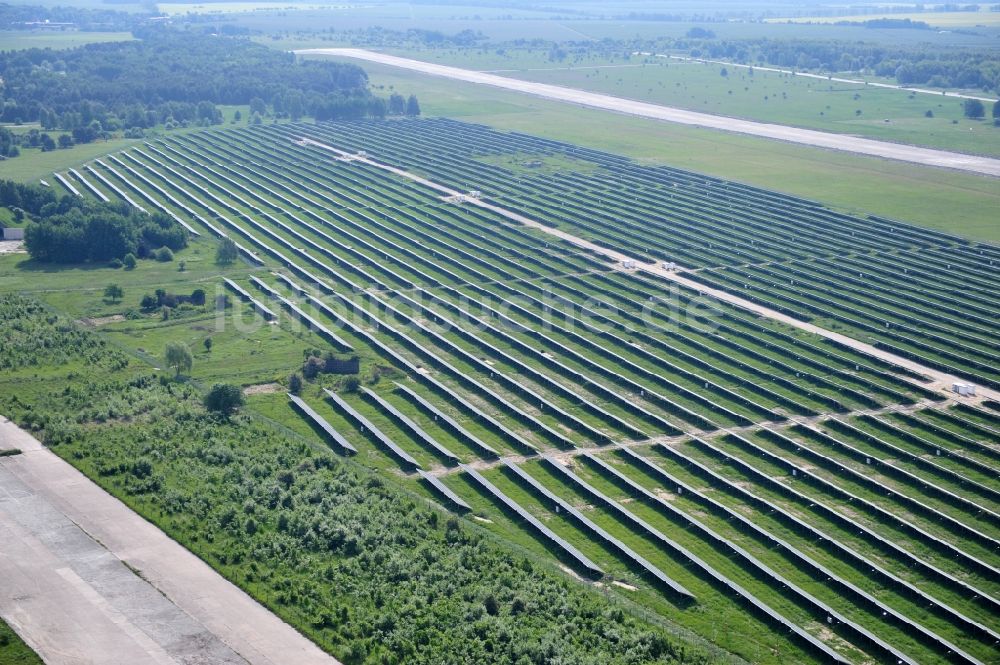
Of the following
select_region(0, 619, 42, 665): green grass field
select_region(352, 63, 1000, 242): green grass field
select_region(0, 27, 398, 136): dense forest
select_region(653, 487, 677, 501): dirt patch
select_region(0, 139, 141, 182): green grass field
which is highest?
select_region(352, 63, 1000, 242): green grass field

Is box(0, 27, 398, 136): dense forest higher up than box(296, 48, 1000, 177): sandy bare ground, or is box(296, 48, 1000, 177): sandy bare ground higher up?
box(296, 48, 1000, 177): sandy bare ground

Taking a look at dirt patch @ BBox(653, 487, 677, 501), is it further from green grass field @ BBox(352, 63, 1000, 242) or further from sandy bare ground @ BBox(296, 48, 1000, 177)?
sandy bare ground @ BBox(296, 48, 1000, 177)

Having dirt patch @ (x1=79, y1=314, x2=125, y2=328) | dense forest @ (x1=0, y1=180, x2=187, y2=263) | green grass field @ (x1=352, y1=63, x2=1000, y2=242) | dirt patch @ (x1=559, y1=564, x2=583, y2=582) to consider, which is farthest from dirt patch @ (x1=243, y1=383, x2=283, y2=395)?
green grass field @ (x1=352, y1=63, x2=1000, y2=242)

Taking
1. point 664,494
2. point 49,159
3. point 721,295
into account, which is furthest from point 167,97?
point 664,494

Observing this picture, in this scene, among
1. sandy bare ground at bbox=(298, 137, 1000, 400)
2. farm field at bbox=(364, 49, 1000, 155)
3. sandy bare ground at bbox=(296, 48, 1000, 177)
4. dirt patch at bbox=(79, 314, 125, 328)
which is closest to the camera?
sandy bare ground at bbox=(298, 137, 1000, 400)

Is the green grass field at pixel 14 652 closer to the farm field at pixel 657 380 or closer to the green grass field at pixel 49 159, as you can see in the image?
the farm field at pixel 657 380

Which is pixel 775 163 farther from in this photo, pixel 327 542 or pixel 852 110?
pixel 327 542

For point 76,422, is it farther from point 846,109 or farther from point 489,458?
point 846,109
